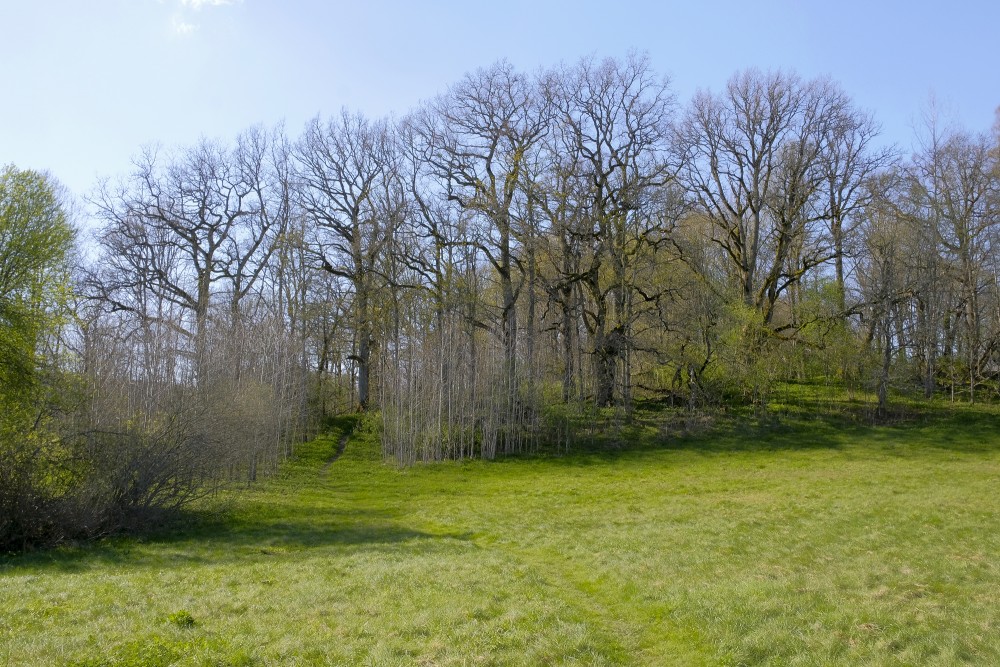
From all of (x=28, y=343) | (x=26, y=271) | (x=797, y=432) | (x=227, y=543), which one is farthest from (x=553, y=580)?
(x=797, y=432)

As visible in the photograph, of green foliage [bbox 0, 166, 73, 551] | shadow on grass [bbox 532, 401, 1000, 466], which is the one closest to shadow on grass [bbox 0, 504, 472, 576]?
green foliage [bbox 0, 166, 73, 551]

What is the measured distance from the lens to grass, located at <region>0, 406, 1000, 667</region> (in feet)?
22.5

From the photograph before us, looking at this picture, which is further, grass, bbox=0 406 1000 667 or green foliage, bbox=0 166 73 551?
green foliage, bbox=0 166 73 551

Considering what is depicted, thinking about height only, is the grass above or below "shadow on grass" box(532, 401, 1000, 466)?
below

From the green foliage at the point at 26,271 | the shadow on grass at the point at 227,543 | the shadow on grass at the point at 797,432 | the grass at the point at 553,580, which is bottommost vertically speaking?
the shadow on grass at the point at 227,543

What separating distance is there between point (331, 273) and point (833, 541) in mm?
32791

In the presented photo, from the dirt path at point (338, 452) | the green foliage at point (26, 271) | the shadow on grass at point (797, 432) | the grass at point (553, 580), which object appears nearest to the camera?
the grass at point (553, 580)

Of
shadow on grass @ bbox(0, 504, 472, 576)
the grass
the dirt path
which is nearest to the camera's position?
the grass

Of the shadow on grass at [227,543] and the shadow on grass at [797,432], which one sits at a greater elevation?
the shadow on grass at [797,432]

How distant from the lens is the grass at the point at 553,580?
22.5ft

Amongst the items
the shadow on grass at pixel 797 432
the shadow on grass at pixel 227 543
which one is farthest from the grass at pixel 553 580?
the shadow on grass at pixel 797 432

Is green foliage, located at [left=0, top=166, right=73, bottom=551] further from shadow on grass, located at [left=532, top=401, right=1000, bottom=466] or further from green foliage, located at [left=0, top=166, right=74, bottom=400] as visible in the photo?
shadow on grass, located at [left=532, top=401, right=1000, bottom=466]

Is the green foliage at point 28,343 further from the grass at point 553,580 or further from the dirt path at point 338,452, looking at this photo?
the dirt path at point 338,452

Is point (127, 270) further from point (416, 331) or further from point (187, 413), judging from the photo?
point (187, 413)
